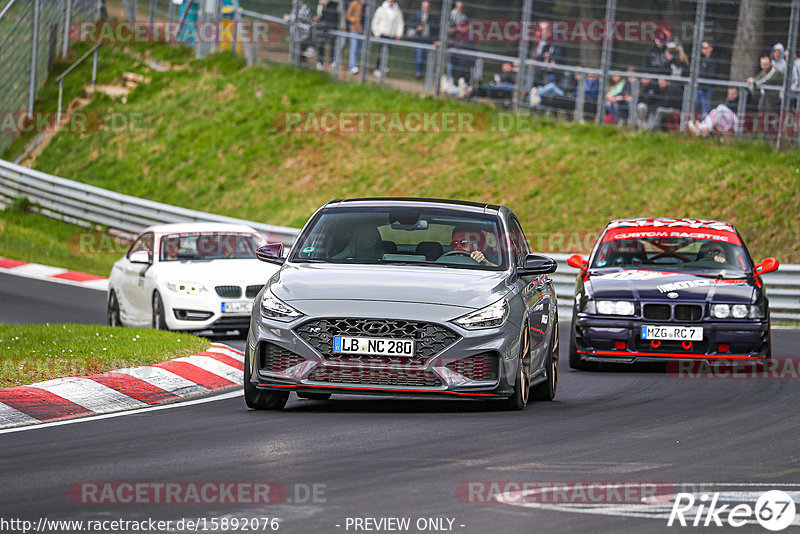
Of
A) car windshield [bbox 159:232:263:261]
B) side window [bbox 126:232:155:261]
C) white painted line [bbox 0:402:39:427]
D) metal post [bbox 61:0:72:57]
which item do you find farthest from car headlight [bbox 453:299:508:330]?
metal post [bbox 61:0:72:57]

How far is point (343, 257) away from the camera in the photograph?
1066 cm

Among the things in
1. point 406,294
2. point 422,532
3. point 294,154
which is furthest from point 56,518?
point 294,154

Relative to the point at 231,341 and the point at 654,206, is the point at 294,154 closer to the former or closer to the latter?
the point at 654,206

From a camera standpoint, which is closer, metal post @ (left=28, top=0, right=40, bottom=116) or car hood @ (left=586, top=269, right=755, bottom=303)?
car hood @ (left=586, top=269, right=755, bottom=303)

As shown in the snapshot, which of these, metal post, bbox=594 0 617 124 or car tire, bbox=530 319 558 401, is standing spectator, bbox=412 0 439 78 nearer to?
metal post, bbox=594 0 617 124

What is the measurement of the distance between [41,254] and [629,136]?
1172 centimetres

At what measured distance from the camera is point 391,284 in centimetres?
985

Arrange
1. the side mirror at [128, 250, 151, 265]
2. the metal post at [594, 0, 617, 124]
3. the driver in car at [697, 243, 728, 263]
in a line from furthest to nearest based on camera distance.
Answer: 1. the metal post at [594, 0, 617, 124]
2. the side mirror at [128, 250, 151, 265]
3. the driver in car at [697, 243, 728, 263]

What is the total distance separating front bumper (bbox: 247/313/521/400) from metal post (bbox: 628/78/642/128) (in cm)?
1860

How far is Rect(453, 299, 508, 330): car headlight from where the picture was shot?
31.7 feet

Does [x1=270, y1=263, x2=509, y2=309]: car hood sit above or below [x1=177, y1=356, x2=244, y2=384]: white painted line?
above

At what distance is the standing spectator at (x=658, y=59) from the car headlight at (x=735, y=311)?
1337 centimetres

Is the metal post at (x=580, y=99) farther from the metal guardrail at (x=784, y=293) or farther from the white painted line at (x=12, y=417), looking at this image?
the white painted line at (x=12, y=417)
